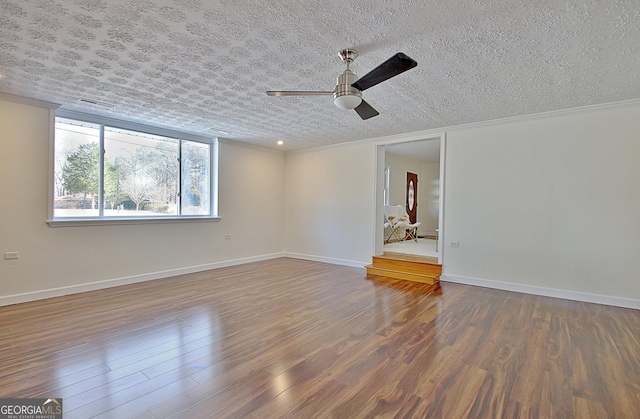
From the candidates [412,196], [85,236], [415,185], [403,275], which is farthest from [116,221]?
[415,185]

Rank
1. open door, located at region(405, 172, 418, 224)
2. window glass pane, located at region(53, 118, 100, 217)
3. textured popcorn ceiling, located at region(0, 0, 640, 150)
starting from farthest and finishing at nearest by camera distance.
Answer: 1. open door, located at region(405, 172, 418, 224)
2. window glass pane, located at region(53, 118, 100, 217)
3. textured popcorn ceiling, located at region(0, 0, 640, 150)

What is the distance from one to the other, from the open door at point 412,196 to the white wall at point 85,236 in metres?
4.81

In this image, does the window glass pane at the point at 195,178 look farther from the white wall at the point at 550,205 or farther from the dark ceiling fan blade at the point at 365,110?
the white wall at the point at 550,205

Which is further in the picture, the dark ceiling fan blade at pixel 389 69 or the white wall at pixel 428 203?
the white wall at pixel 428 203

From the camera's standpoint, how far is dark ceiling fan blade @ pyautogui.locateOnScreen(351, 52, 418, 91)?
1.93 m

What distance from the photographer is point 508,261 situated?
441 centimetres

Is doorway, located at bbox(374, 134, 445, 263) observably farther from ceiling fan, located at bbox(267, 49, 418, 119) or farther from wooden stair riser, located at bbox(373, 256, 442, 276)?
ceiling fan, located at bbox(267, 49, 418, 119)

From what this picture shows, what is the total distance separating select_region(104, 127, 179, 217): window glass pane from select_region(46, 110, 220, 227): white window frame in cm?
12

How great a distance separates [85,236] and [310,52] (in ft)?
13.2

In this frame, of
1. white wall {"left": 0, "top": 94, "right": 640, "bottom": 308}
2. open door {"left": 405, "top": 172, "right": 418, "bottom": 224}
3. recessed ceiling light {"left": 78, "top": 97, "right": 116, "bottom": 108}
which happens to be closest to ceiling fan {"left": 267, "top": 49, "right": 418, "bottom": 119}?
recessed ceiling light {"left": 78, "top": 97, "right": 116, "bottom": 108}

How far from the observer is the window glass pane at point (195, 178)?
548 cm

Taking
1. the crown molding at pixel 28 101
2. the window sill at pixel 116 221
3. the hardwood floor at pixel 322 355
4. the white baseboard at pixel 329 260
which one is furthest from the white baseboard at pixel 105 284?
the crown molding at pixel 28 101

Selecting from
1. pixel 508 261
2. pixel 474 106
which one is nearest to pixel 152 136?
pixel 474 106

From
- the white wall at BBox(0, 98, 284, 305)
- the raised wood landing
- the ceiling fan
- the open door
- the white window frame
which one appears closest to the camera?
the ceiling fan
